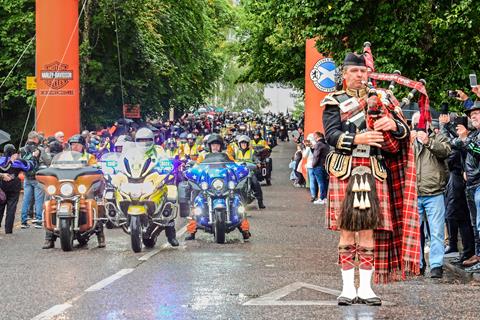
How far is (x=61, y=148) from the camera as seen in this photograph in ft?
64.1

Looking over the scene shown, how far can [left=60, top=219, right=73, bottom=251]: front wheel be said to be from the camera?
50.4ft

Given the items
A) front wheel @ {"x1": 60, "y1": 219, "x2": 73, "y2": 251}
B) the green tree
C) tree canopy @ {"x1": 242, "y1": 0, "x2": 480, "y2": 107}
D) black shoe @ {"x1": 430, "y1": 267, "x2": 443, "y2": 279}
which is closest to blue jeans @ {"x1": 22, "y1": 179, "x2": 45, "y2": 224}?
front wheel @ {"x1": 60, "y1": 219, "x2": 73, "y2": 251}

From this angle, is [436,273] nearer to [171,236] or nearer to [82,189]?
[171,236]

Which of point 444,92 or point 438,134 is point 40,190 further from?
point 438,134

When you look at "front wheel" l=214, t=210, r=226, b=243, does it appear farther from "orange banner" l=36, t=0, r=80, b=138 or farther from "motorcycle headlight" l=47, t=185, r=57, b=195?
"orange banner" l=36, t=0, r=80, b=138

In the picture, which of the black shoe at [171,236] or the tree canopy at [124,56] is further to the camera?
the tree canopy at [124,56]

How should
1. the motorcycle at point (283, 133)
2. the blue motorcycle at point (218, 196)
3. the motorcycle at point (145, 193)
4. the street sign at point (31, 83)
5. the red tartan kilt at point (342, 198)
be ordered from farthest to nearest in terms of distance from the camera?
the motorcycle at point (283, 133) → the street sign at point (31, 83) → the blue motorcycle at point (218, 196) → the motorcycle at point (145, 193) → the red tartan kilt at point (342, 198)

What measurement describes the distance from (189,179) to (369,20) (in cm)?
524

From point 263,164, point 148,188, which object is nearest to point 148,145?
point 148,188

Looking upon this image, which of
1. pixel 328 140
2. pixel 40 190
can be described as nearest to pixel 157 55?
pixel 40 190

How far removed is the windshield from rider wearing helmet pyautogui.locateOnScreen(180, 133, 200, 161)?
39.3 ft

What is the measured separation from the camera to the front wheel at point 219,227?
1628cm

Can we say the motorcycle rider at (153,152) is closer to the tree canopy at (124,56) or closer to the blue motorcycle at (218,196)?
the blue motorcycle at (218,196)

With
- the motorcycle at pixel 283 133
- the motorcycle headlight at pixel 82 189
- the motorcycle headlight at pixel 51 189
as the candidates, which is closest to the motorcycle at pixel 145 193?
the motorcycle headlight at pixel 82 189
